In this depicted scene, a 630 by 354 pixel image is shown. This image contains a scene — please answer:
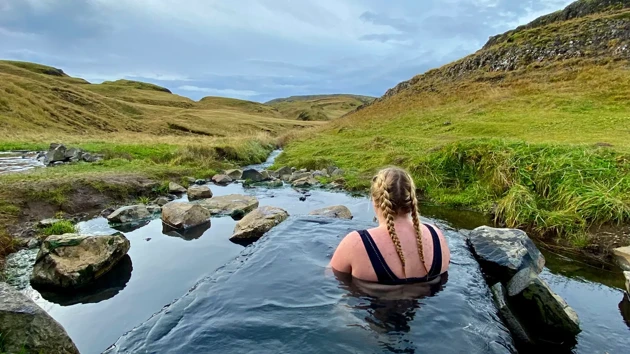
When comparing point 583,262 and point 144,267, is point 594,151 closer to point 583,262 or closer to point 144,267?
point 583,262

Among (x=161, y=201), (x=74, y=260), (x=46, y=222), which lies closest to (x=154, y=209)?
(x=161, y=201)

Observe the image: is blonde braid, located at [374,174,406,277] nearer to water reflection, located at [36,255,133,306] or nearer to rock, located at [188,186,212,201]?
water reflection, located at [36,255,133,306]

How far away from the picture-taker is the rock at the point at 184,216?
11.2 metres

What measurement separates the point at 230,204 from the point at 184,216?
2.15m

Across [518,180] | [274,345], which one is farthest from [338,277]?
[518,180]

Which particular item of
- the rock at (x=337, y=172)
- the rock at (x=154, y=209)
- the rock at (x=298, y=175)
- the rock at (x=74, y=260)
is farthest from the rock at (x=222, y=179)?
the rock at (x=74, y=260)

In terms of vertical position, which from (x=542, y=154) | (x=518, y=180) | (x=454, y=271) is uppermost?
(x=542, y=154)

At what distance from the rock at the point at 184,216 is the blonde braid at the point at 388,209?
24.7 feet

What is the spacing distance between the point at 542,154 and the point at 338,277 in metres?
10.5

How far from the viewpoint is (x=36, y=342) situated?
418 cm

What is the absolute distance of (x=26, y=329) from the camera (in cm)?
415

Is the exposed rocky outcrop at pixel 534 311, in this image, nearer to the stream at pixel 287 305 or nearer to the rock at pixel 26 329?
the stream at pixel 287 305

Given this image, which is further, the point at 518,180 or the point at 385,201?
the point at 518,180

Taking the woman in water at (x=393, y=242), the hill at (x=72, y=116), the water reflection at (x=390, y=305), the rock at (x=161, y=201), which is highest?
the hill at (x=72, y=116)
